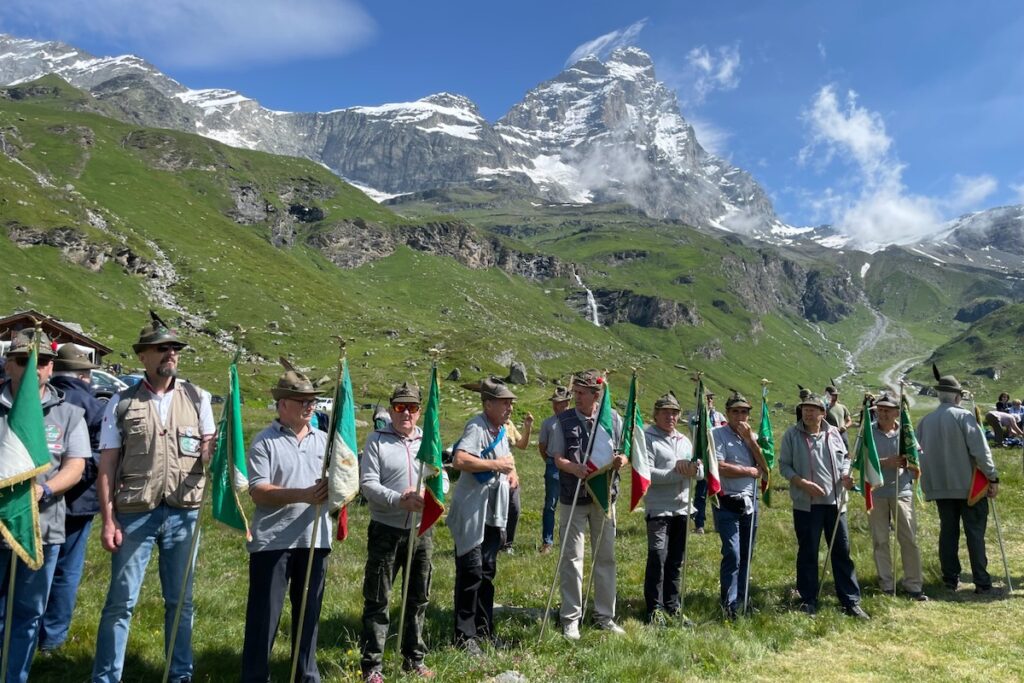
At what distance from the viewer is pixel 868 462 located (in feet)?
38.6

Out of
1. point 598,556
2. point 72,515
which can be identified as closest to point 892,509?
point 598,556

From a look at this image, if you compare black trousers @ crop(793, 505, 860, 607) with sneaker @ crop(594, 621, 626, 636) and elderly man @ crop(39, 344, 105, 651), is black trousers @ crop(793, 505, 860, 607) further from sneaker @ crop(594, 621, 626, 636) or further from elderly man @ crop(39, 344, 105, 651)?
elderly man @ crop(39, 344, 105, 651)

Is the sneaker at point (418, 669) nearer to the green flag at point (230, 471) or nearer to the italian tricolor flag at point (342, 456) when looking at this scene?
the italian tricolor flag at point (342, 456)

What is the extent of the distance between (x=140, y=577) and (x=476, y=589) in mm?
4064

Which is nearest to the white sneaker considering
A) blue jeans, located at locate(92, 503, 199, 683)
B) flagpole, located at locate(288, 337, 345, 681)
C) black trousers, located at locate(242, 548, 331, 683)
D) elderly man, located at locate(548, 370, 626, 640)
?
elderly man, located at locate(548, 370, 626, 640)

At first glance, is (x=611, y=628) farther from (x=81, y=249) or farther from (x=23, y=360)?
(x=81, y=249)

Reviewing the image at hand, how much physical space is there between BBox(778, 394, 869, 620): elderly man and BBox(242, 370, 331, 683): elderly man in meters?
7.93

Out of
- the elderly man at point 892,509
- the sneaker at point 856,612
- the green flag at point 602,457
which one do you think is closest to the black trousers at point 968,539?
the elderly man at point 892,509

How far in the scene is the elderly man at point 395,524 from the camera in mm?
7879

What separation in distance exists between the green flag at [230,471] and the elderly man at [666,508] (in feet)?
20.4

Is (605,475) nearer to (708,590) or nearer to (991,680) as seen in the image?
(708,590)

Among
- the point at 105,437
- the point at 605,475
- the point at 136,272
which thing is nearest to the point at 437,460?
the point at 605,475

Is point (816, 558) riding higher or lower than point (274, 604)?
higher

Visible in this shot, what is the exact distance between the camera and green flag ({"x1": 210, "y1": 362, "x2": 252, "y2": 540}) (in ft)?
22.5
